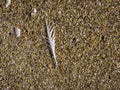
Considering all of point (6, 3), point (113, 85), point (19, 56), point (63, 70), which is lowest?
point (113, 85)

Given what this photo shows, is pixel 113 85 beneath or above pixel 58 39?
beneath

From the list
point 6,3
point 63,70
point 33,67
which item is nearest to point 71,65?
point 63,70

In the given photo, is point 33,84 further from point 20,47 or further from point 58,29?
point 58,29

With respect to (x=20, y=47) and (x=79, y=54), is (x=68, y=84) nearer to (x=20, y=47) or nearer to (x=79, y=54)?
(x=79, y=54)

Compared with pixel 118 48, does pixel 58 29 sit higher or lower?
higher

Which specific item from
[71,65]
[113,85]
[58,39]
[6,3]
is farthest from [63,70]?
[6,3]

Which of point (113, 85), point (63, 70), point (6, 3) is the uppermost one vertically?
point (6, 3)
